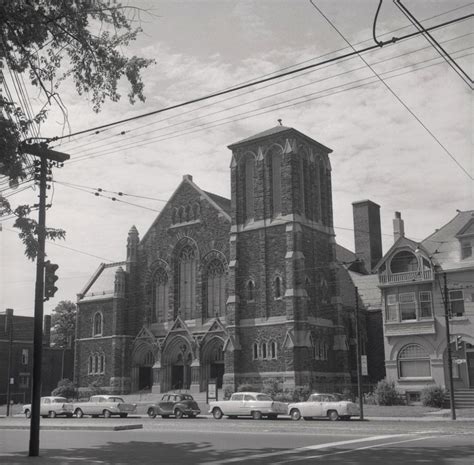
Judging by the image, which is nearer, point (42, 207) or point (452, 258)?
point (42, 207)

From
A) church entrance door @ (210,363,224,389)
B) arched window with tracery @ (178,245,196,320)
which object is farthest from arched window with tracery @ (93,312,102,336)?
church entrance door @ (210,363,224,389)

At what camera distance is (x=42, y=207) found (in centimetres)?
1811

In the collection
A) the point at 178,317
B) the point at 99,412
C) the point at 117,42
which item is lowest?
the point at 99,412

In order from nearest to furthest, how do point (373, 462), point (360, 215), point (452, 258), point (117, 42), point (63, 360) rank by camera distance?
1. point (373, 462)
2. point (117, 42)
3. point (452, 258)
4. point (360, 215)
5. point (63, 360)

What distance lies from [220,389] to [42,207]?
117 feet

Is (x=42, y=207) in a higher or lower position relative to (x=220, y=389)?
higher

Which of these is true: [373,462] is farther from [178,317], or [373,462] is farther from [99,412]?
[178,317]

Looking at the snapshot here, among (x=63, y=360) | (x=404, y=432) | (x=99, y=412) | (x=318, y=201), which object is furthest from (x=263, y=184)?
(x=63, y=360)

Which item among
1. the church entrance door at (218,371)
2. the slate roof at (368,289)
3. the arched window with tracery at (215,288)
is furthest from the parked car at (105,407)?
the slate roof at (368,289)

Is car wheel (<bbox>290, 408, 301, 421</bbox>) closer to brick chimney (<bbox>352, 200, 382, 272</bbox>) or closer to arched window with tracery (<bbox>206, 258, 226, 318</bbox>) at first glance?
arched window with tracery (<bbox>206, 258, 226, 318</bbox>)

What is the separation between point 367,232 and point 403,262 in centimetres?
1846

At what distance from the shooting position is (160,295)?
57.7m

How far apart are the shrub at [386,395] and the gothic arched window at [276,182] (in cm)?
1545

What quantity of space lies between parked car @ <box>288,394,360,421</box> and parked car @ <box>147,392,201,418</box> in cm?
620
